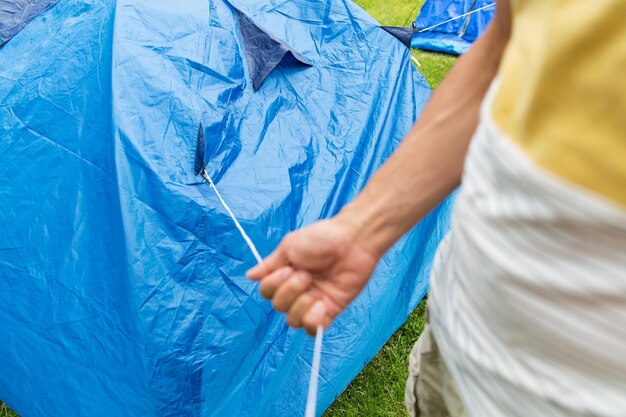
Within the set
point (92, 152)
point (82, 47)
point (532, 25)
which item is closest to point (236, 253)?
point (92, 152)

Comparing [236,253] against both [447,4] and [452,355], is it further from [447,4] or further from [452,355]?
[447,4]

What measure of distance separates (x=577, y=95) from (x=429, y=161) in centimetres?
23

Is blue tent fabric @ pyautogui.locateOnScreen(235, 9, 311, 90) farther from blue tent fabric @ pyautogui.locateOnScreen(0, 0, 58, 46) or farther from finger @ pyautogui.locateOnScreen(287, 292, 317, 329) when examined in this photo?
finger @ pyautogui.locateOnScreen(287, 292, 317, 329)

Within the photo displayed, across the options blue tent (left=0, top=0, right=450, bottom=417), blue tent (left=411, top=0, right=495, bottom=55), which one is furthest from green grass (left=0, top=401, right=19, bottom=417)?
blue tent (left=411, top=0, right=495, bottom=55)

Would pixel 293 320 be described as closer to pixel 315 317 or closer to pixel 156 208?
pixel 315 317

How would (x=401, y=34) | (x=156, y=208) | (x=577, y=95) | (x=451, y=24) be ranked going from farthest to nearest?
(x=451, y=24) → (x=401, y=34) → (x=156, y=208) → (x=577, y=95)

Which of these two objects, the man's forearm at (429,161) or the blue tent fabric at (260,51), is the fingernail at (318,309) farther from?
the blue tent fabric at (260,51)

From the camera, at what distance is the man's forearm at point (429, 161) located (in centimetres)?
62

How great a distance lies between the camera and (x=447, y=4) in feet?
8.77

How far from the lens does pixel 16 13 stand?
1388mm

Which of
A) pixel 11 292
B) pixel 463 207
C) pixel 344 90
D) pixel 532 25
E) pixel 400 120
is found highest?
pixel 532 25

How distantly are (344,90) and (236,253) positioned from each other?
621 mm

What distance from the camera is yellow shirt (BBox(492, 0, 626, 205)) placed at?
0.38 metres

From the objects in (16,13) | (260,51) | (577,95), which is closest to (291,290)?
(577,95)
